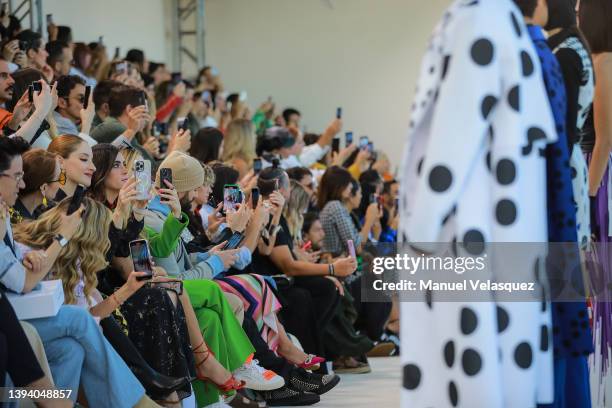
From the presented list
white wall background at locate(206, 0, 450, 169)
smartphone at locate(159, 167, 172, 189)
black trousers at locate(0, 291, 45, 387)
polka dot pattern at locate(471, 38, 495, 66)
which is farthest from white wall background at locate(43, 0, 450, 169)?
polka dot pattern at locate(471, 38, 495, 66)

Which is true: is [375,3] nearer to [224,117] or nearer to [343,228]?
[224,117]

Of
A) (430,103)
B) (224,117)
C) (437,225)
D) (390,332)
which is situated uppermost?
(224,117)

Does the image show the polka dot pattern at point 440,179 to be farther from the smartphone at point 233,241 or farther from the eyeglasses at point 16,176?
the smartphone at point 233,241

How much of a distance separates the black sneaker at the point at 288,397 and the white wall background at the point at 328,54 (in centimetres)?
902

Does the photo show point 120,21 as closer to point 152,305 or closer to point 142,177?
point 142,177

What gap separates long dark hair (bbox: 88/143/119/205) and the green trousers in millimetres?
471

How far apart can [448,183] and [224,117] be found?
7.19 metres

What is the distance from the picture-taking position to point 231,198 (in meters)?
4.72

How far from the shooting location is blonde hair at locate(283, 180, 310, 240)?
5.62 m

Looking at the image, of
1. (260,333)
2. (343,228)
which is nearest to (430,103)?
(260,333)

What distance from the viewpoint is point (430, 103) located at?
2.38 metres

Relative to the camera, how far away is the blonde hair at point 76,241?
3.49m

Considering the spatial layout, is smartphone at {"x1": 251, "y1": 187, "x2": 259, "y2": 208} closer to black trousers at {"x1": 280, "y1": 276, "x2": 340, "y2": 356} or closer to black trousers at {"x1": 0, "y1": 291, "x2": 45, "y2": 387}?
black trousers at {"x1": 280, "y1": 276, "x2": 340, "y2": 356}

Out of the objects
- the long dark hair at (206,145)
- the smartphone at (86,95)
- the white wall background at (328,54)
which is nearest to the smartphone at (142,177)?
the smartphone at (86,95)
